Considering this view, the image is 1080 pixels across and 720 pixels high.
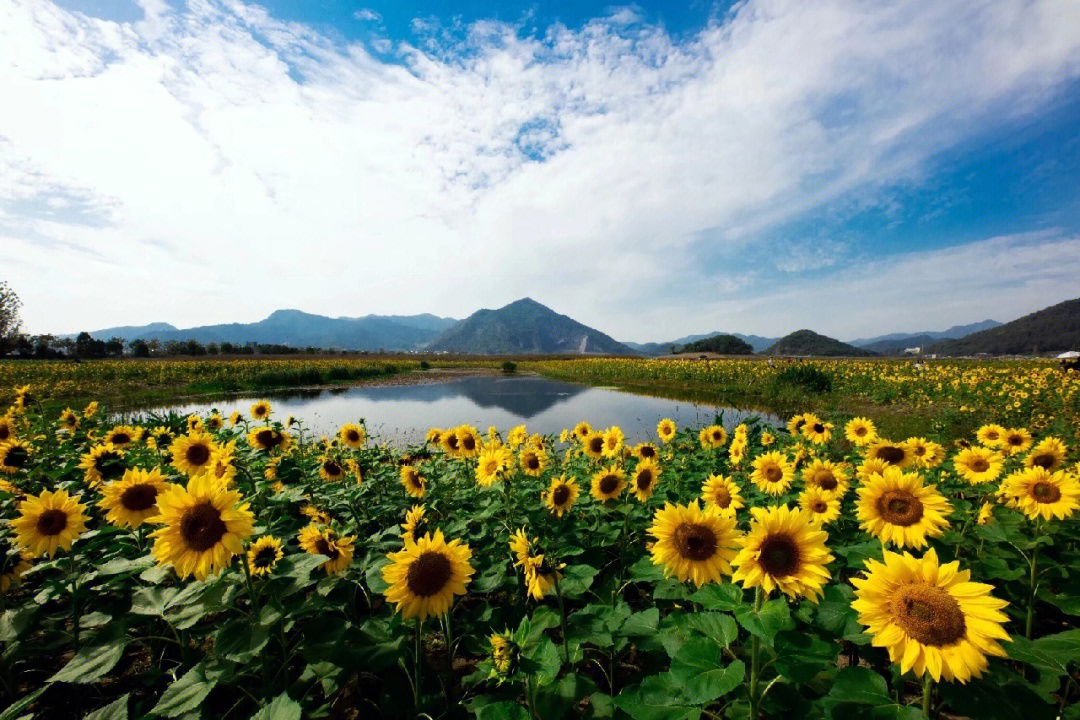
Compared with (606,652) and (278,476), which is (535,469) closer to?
(606,652)

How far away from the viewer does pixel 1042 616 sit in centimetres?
302

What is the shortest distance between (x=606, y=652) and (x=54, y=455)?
21.3 ft

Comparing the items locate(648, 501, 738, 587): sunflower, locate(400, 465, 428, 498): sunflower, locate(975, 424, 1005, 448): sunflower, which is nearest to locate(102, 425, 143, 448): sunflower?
locate(400, 465, 428, 498): sunflower

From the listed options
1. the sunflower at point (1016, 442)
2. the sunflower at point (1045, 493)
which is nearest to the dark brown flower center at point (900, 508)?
the sunflower at point (1045, 493)

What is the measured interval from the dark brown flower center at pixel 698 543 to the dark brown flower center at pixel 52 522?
3.55m

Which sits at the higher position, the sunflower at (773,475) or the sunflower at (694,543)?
the sunflower at (694,543)

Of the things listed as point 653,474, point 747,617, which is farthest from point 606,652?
point 653,474

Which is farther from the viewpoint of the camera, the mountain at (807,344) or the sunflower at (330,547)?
the mountain at (807,344)

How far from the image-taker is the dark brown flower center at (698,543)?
201 centimetres

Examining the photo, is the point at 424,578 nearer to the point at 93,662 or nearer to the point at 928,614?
the point at 93,662

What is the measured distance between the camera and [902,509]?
2230 millimetres

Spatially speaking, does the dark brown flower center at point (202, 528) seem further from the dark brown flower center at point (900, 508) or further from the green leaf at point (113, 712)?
the dark brown flower center at point (900, 508)

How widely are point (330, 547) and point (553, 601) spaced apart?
5.27ft

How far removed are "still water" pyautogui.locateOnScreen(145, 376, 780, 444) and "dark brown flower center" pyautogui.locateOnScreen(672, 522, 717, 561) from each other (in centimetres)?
763
